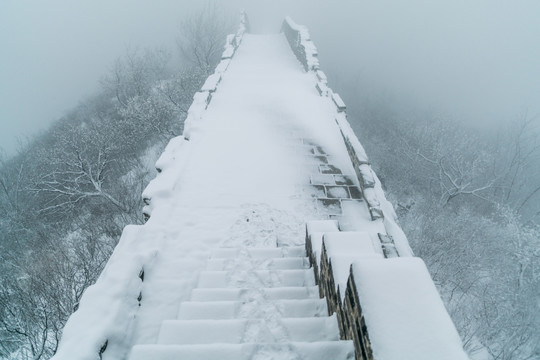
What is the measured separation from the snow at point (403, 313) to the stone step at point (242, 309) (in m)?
1.17

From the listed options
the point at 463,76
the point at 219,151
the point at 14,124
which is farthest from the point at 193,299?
the point at 14,124

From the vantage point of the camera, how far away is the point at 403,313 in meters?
1.78

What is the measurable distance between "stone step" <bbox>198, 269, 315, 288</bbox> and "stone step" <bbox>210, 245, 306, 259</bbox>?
375 mm

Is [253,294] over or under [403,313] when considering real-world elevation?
under

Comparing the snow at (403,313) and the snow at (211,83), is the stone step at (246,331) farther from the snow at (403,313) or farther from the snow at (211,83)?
the snow at (211,83)

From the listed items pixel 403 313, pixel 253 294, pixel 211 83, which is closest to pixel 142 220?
pixel 211 83

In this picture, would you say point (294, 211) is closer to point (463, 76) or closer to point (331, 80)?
point (331, 80)

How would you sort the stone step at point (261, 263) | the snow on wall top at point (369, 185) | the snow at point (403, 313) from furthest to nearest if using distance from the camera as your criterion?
the snow on wall top at point (369, 185)
the stone step at point (261, 263)
the snow at point (403, 313)

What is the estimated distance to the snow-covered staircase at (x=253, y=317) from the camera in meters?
2.22

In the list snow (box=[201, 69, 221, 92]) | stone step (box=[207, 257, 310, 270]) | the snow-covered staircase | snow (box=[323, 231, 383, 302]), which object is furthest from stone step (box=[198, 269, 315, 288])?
snow (box=[201, 69, 221, 92])

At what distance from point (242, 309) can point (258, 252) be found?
1.10m

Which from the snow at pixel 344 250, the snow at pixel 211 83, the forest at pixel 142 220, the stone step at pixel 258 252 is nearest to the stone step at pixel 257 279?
the stone step at pixel 258 252

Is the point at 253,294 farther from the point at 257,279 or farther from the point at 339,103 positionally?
the point at 339,103

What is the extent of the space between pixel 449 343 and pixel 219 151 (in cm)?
544
